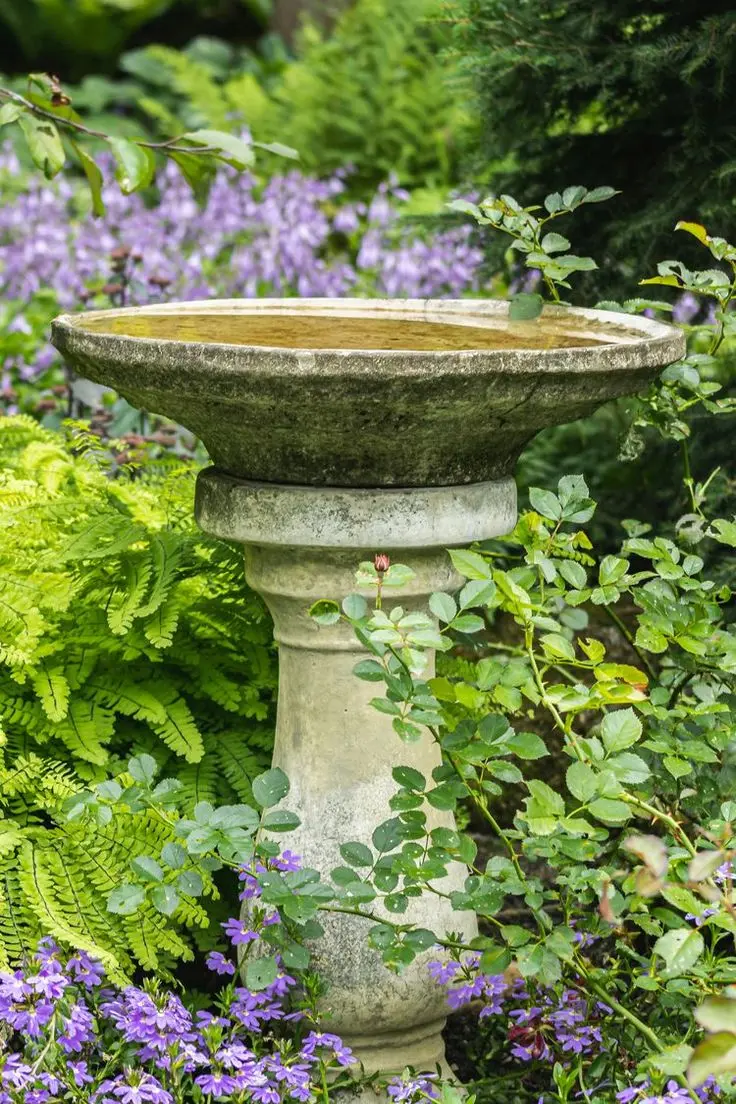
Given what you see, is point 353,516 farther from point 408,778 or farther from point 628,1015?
point 628,1015

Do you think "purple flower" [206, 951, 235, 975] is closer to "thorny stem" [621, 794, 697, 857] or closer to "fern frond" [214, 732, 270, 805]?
"fern frond" [214, 732, 270, 805]

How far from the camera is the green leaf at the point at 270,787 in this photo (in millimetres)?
1997

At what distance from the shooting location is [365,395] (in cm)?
192

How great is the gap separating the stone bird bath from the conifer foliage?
0.26 metres

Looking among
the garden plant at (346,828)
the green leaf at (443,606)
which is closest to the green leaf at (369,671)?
the garden plant at (346,828)

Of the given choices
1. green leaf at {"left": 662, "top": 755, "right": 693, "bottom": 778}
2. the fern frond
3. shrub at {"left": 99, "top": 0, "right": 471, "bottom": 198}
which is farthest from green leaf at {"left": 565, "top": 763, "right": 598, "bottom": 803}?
shrub at {"left": 99, "top": 0, "right": 471, "bottom": 198}

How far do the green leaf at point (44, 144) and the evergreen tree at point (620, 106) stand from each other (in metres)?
1.11

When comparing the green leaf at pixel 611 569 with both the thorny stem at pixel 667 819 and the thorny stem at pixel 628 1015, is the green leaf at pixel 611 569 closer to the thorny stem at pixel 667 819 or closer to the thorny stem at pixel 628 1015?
the thorny stem at pixel 667 819

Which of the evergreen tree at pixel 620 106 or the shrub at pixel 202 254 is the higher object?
the evergreen tree at pixel 620 106

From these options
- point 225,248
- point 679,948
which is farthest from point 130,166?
point 225,248

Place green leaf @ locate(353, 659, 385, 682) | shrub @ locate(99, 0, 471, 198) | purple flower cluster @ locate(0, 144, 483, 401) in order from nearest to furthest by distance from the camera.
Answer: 1. green leaf @ locate(353, 659, 385, 682)
2. purple flower cluster @ locate(0, 144, 483, 401)
3. shrub @ locate(99, 0, 471, 198)

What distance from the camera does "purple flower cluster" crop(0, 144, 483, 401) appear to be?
17.9ft

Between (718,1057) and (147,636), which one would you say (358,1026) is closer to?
(147,636)

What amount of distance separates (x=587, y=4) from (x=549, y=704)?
7.13 ft
